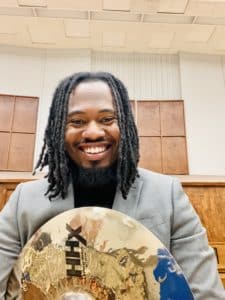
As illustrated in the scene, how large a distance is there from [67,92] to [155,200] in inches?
11.9

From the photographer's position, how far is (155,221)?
25.1 inches

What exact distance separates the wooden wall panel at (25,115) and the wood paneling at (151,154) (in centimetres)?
180

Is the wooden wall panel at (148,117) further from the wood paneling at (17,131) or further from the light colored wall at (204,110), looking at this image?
the wood paneling at (17,131)

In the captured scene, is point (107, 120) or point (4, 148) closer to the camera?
point (107, 120)

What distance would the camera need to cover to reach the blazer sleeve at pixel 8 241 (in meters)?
0.63

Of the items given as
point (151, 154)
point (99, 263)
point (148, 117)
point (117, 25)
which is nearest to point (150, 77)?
point (148, 117)

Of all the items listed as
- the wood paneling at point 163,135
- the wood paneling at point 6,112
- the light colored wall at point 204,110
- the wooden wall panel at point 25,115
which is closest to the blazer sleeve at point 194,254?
the wood paneling at point 163,135

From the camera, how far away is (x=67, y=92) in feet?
2.34

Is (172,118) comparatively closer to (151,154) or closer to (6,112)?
(151,154)

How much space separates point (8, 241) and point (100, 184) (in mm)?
221

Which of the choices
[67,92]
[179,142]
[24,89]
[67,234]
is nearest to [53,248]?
[67,234]

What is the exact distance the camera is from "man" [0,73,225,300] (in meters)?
0.63

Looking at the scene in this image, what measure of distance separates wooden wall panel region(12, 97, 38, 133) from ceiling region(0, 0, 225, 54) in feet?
3.39

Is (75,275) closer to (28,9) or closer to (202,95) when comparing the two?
(28,9)
